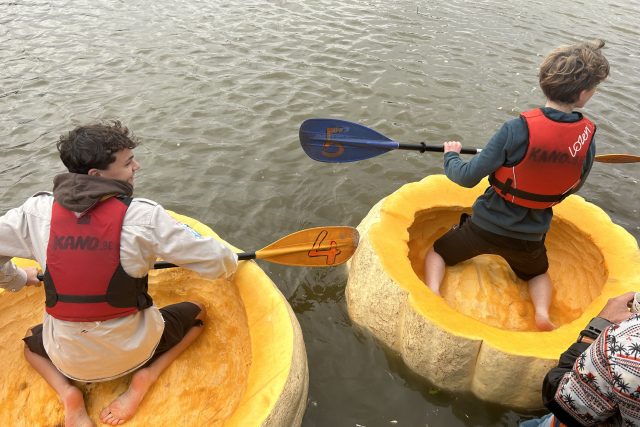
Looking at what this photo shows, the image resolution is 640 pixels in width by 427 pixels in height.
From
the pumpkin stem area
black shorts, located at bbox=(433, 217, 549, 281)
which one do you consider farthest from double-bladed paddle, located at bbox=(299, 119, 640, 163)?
black shorts, located at bbox=(433, 217, 549, 281)

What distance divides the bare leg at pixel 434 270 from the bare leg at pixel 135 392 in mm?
1580

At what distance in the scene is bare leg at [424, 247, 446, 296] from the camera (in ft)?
10.0

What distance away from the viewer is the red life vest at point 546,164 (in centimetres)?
248

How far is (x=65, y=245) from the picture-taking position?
1997 millimetres

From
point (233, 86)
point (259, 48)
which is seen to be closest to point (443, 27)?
point (259, 48)

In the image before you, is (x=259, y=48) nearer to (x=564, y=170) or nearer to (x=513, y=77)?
(x=513, y=77)

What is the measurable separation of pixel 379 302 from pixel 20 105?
500 centimetres

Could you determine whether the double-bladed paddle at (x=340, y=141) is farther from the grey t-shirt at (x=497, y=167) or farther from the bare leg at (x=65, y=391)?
the bare leg at (x=65, y=391)

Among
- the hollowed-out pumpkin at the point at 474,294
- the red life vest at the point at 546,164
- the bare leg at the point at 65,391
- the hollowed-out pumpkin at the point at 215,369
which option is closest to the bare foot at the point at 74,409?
the bare leg at the point at 65,391

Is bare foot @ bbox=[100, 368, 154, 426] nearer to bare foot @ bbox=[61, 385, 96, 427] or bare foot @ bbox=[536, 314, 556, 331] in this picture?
bare foot @ bbox=[61, 385, 96, 427]

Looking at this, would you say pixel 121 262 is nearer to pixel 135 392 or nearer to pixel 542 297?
pixel 135 392

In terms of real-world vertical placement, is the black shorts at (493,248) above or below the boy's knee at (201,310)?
above

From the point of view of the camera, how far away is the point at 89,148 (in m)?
1.99

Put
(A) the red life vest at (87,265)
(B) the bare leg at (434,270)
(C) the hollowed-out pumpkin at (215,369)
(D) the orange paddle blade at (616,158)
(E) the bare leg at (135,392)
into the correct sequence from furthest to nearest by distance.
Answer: (D) the orange paddle blade at (616,158), (B) the bare leg at (434,270), (E) the bare leg at (135,392), (C) the hollowed-out pumpkin at (215,369), (A) the red life vest at (87,265)
